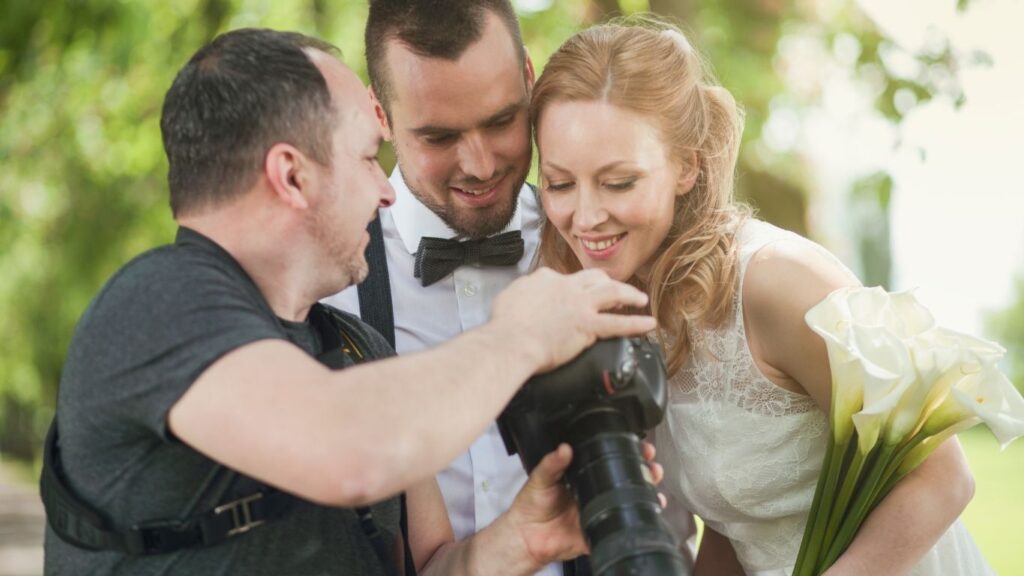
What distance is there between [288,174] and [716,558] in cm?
153

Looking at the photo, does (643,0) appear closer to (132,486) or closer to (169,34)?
(169,34)

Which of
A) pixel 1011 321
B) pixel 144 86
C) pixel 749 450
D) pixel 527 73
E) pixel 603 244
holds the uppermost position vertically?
pixel 527 73

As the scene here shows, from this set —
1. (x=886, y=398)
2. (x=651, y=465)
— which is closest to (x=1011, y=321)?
(x=886, y=398)

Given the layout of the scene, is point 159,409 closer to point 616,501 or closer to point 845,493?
point 616,501

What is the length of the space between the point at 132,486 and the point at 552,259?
1.37m

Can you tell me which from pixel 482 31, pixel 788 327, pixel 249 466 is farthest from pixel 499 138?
pixel 249 466

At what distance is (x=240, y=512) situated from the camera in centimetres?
181

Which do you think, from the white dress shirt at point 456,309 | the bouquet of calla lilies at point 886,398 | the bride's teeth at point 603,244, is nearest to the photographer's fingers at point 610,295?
the bouquet of calla lilies at point 886,398

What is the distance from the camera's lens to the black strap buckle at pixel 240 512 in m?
1.80

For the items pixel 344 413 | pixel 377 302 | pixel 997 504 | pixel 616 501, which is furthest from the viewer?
pixel 997 504

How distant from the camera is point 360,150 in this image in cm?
200

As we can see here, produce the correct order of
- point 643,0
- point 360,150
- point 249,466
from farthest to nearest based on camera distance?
point 643,0, point 360,150, point 249,466

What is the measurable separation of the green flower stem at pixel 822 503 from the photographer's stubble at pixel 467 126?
43.0 inches

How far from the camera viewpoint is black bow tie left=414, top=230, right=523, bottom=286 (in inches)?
116
